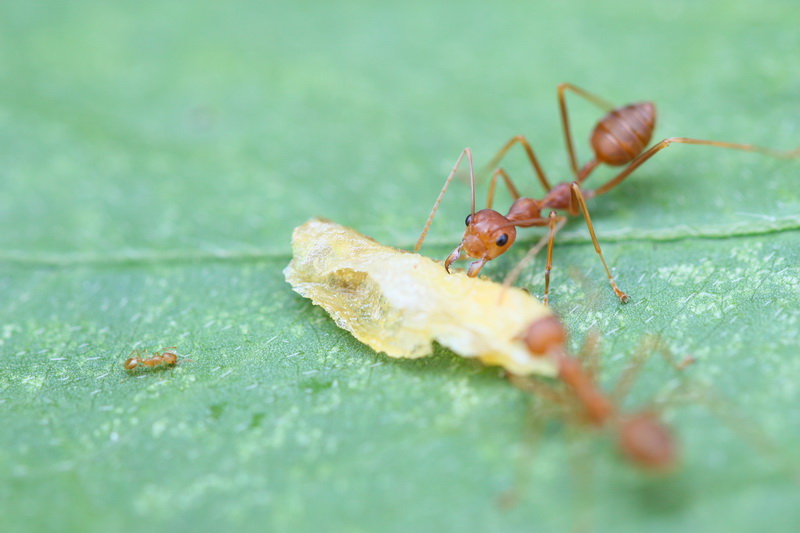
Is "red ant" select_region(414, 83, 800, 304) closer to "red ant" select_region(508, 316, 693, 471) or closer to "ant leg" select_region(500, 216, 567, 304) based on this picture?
"ant leg" select_region(500, 216, 567, 304)

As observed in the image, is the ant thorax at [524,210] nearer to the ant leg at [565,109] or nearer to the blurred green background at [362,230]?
the blurred green background at [362,230]

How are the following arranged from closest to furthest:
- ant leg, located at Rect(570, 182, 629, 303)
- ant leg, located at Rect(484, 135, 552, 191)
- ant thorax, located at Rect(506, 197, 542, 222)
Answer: ant leg, located at Rect(570, 182, 629, 303)
ant thorax, located at Rect(506, 197, 542, 222)
ant leg, located at Rect(484, 135, 552, 191)

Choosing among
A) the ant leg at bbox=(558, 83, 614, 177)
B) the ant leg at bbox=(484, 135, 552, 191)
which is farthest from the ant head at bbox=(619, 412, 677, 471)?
the ant leg at bbox=(558, 83, 614, 177)

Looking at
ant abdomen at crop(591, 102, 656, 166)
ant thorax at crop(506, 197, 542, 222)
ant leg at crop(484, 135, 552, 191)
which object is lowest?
ant thorax at crop(506, 197, 542, 222)

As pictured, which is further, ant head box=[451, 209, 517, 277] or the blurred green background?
ant head box=[451, 209, 517, 277]

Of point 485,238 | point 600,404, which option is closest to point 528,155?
point 485,238

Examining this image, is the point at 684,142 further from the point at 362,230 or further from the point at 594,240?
the point at 362,230
